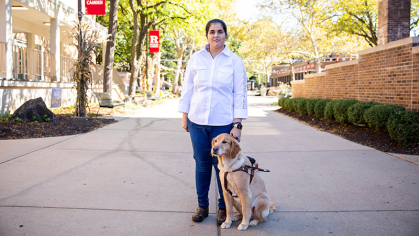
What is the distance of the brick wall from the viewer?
306 inches

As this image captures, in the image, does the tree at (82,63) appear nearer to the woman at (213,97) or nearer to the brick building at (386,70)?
the brick building at (386,70)

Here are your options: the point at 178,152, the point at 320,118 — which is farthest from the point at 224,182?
the point at 320,118

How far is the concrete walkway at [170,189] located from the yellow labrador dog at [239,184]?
14 centimetres

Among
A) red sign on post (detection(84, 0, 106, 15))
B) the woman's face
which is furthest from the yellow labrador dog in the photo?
red sign on post (detection(84, 0, 106, 15))

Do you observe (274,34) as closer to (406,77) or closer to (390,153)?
(406,77)

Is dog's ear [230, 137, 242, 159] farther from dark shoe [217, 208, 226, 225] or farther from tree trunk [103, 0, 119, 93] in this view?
tree trunk [103, 0, 119, 93]

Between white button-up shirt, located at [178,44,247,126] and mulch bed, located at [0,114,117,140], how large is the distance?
6257 mm

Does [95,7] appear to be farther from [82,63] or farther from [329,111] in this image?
[329,111]

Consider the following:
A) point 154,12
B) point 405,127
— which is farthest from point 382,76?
point 154,12

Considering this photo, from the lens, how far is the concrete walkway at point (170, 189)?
3.53 m

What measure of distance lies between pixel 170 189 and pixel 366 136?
5623mm

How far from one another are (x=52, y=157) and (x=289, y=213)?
176 inches

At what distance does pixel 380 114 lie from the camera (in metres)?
7.72

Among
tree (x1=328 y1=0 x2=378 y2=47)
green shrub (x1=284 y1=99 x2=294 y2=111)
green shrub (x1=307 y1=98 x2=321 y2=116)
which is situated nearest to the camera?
green shrub (x1=307 y1=98 x2=321 y2=116)
